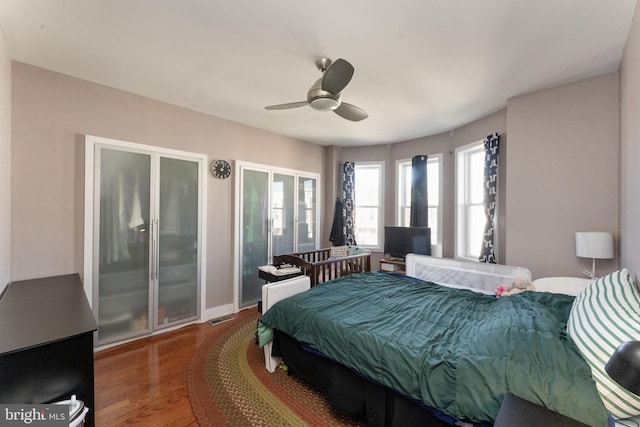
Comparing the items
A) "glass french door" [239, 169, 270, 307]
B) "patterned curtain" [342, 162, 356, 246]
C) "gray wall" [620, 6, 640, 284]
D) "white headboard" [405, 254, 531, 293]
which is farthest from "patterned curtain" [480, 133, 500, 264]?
"glass french door" [239, 169, 270, 307]

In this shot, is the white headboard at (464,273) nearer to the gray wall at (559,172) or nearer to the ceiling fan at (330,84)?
the gray wall at (559,172)

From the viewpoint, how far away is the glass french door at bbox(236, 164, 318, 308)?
3.79 meters

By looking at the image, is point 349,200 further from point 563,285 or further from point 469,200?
point 563,285

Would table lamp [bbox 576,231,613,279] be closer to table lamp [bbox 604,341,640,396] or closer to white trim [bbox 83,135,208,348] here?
table lamp [bbox 604,341,640,396]

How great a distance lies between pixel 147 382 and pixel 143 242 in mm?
1442

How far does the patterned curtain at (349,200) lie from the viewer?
4883 mm

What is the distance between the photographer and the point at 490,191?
3.28 meters

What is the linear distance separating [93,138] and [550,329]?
3891 millimetres

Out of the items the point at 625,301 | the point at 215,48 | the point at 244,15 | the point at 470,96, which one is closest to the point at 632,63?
the point at 470,96

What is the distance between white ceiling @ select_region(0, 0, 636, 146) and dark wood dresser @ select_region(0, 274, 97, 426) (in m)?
1.89

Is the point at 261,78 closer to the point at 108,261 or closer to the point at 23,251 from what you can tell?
the point at 108,261

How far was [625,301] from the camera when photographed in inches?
48.0

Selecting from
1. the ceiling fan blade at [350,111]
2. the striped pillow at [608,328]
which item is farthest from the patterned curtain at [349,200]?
the striped pillow at [608,328]

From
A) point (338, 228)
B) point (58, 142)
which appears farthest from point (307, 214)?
point (58, 142)
